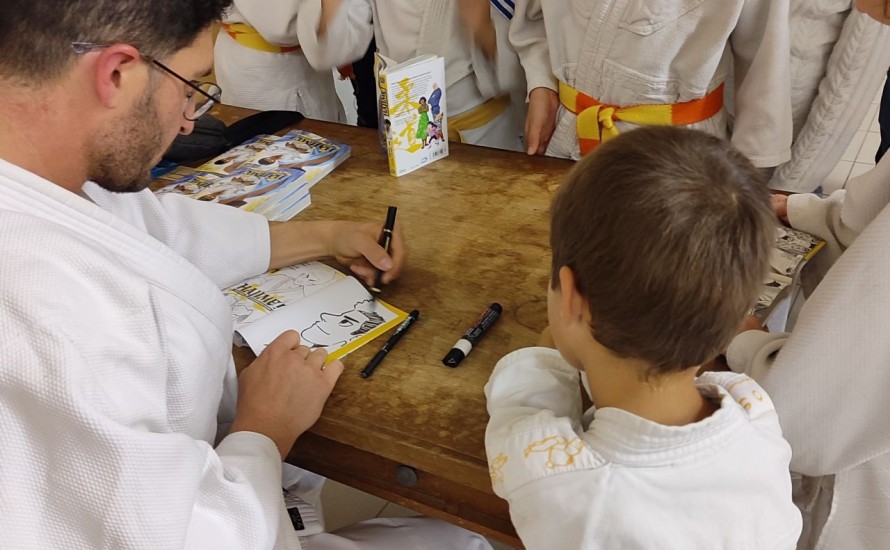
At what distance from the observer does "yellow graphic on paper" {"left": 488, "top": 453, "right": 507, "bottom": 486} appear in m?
0.71

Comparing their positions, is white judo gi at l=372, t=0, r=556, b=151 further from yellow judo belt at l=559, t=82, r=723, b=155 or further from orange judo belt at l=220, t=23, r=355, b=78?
orange judo belt at l=220, t=23, r=355, b=78

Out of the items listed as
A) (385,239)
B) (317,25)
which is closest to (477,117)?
(317,25)

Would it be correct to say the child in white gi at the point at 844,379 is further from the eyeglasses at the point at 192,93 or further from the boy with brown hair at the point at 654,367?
the eyeglasses at the point at 192,93

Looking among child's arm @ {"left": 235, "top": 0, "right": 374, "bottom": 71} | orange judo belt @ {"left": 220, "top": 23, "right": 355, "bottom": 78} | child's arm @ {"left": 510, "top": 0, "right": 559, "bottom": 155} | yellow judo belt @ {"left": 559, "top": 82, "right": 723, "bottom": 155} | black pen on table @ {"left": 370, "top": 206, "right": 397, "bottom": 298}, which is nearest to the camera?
black pen on table @ {"left": 370, "top": 206, "right": 397, "bottom": 298}

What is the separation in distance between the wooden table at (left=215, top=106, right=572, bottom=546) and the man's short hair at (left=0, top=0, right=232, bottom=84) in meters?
0.43

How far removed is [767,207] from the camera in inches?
25.0

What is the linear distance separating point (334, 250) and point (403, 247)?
0.39 ft

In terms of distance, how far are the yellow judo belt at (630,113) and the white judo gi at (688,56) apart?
1 cm

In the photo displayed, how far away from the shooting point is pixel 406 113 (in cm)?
130

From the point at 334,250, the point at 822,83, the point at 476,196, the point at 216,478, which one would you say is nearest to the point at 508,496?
the point at 216,478

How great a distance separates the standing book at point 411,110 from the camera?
126 centimetres

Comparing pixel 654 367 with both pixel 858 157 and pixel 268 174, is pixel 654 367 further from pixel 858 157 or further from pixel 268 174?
pixel 858 157

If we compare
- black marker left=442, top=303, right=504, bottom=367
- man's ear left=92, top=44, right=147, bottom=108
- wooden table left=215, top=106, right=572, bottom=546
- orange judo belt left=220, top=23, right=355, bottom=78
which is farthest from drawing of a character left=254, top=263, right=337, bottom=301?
orange judo belt left=220, top=23, right=355, bottom=78

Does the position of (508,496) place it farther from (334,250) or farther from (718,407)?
(334,250)
